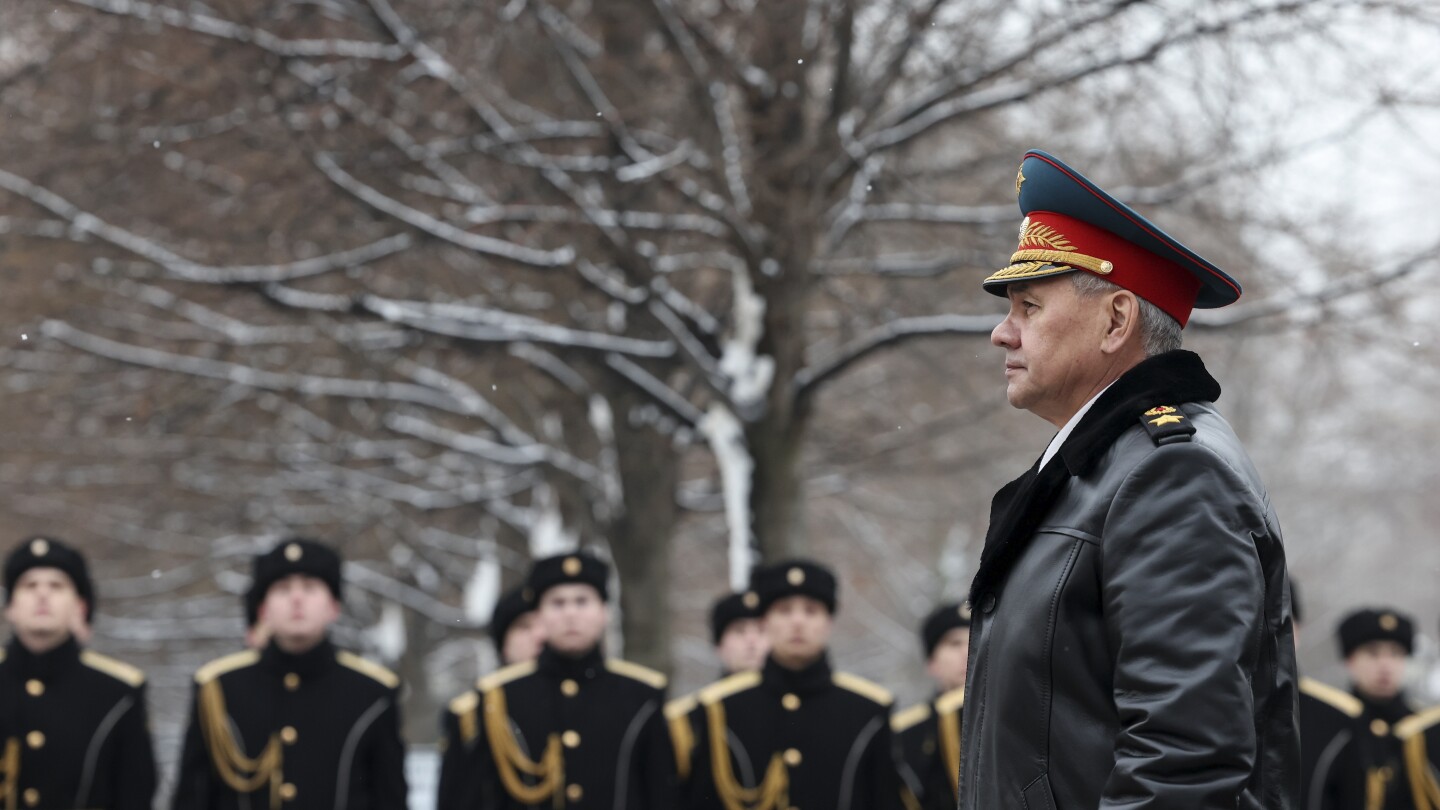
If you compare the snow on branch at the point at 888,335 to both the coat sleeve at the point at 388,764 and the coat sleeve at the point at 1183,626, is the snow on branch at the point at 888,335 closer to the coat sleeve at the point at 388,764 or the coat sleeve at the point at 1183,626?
the coat sleeve at the point at 388,764

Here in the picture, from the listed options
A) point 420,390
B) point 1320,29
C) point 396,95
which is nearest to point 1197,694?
point 1320,29

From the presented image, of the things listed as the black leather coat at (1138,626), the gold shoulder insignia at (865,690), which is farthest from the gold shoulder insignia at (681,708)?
the black leather coat at (1138,626)

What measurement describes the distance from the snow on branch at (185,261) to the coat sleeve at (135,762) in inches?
112

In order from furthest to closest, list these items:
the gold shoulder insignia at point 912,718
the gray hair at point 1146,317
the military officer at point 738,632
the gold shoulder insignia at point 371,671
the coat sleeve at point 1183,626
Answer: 1. the military officer at point 738,632
2. the gold shoulder insignia at point 912,718
3. the gold shoulder insignia at point 371,671
4. the gray hair at point 1146,317
5. the coat sleeve at point 1183,626

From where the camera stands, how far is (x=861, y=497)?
2122 cm

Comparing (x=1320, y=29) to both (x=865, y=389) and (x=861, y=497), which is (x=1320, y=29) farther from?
(x=861, y=497)

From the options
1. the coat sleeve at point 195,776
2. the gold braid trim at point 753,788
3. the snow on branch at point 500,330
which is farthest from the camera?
the snow on branch at point 500,330

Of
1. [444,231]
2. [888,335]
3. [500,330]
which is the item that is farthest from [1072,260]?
[500,330]

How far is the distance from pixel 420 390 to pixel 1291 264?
6374mm

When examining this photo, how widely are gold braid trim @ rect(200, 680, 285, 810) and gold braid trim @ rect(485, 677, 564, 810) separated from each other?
0.87m

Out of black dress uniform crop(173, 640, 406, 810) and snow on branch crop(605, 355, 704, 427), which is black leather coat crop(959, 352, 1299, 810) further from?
snow on branch crop(605, 355, 704, 427)

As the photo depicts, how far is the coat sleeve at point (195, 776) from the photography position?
24.5ft

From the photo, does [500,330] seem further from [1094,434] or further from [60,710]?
[1094,434]

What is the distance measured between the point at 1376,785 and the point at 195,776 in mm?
5103
